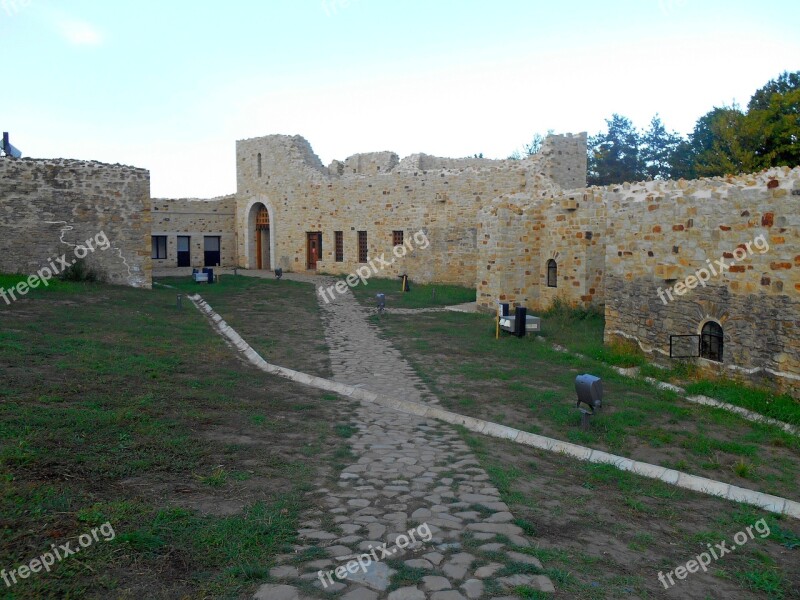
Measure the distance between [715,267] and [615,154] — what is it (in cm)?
4090

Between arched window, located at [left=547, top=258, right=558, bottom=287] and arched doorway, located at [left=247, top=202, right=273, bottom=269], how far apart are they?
19.2 metres

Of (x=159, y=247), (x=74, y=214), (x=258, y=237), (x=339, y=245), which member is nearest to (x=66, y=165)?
(x=74, y=214)

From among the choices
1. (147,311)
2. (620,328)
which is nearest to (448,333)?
(620,328)

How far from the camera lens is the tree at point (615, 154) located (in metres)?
46.2

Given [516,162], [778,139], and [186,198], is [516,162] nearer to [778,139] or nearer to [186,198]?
[778,139]

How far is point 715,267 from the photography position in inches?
383

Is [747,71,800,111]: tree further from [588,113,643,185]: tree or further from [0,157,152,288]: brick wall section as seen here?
[0,157,152,288]: brick wall section

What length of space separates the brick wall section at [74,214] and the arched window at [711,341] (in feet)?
54.8

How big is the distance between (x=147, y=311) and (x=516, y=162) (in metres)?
14.7

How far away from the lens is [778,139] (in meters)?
24.7
